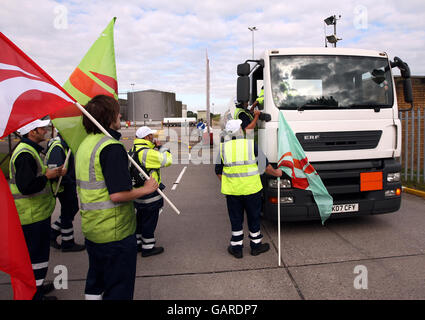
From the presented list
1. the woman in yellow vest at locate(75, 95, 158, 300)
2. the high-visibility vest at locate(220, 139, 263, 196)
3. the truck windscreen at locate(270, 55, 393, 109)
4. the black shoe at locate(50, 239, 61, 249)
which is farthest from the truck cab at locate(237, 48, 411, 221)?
the black shoe at locate(50, 239, 61, 249)

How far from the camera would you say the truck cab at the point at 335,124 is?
4.42 meters

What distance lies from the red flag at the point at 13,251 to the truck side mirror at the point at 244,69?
3.29 meters

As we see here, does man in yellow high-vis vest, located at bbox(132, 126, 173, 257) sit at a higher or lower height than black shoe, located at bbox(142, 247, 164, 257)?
higher

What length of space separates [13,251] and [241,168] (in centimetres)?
259

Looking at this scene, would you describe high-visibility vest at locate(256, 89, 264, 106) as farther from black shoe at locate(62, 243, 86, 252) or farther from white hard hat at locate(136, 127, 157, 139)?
black shoe at locate(62, 243, 86, 252)

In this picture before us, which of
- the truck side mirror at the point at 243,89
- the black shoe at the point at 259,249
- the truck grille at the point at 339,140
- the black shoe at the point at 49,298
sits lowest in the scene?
the black shoe at the point at 49,298

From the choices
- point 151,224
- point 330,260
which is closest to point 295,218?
point 330,260

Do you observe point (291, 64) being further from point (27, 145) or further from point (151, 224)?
point (27, 145)

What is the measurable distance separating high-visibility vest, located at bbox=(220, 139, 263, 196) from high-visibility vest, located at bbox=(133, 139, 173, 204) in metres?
0.76

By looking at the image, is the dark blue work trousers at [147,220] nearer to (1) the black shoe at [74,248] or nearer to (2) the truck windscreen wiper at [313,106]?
(1) the black shoe at [74,248]

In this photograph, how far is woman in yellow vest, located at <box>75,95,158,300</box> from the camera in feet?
6.82

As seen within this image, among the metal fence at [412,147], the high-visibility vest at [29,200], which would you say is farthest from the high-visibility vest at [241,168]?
the metal fence at [412,147]

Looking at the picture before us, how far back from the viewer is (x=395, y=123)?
4652 mm
